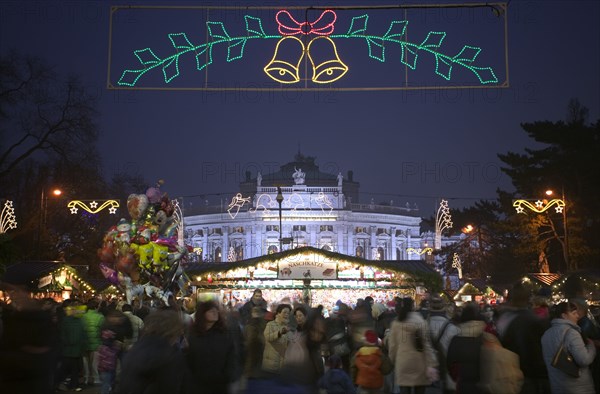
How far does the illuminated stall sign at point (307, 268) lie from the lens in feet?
107

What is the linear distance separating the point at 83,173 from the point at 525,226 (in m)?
25.6

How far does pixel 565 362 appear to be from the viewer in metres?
8.84

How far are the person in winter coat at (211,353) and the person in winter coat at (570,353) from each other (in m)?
3.42

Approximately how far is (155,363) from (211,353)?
4.97 ft

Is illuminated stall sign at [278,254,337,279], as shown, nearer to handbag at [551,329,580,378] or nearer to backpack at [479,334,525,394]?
handbag at [551,329,580,378]

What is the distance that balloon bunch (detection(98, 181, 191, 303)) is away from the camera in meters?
24.1

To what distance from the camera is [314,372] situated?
8.88 meters

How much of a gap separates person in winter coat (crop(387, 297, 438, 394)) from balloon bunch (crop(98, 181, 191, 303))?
13.8 meters

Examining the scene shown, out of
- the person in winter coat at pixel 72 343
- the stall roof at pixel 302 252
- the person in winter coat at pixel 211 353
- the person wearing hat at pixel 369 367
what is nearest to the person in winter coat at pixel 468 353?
the person wearing hat at pixel 369 367

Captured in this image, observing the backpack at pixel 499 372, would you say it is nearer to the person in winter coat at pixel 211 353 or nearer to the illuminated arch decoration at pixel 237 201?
the person in winter coat at pixel 211 353

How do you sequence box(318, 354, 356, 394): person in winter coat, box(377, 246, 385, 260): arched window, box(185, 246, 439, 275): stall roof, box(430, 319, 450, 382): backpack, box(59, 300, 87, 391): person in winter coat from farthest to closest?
box(377, 246, 385, 260): arched window, box(185, 246, 439, 275): stall roof, box(59, 300, 87, 391): person in winter coat, box(430, 319, 450, 382): backpack, box(318, 354, 356, 394): person in winter coat

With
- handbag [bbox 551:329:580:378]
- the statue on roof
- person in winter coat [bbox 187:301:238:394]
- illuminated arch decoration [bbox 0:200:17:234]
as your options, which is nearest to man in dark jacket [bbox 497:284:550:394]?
handbag [bbox 551:329:580:378]

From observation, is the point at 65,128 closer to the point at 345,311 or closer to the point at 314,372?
the point at 345,311

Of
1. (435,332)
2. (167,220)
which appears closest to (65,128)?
(167,220)
